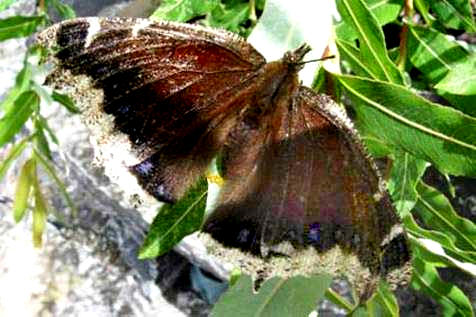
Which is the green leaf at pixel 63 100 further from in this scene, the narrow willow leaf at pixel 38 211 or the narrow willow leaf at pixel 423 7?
the narrow willow leaf at pixel 423 7

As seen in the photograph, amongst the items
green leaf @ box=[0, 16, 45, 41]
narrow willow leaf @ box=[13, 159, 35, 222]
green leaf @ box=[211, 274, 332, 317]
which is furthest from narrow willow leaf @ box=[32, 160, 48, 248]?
green leaf @ box=[211, 274, 332, 317]

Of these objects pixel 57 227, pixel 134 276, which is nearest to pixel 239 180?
pixel 134 276

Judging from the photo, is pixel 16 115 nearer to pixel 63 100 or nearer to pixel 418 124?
pixel 63 100

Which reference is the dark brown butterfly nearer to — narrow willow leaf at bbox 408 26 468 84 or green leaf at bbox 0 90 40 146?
narrow willow leaf at bbox 408 26 468 84

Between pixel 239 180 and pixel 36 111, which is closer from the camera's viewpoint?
pixel 239 180

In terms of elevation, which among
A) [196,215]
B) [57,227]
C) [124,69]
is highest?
[124,69]

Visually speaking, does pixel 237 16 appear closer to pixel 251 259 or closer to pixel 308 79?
pixel 308 79
